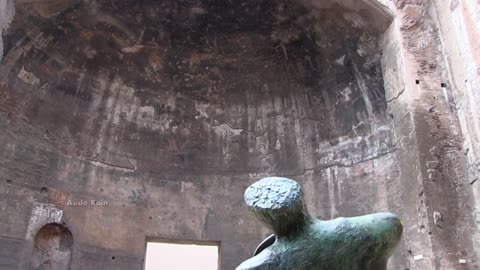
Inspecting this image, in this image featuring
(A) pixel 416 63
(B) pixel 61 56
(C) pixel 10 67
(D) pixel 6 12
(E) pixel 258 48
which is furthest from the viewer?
(E) pixel 258 48

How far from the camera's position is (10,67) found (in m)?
8.01

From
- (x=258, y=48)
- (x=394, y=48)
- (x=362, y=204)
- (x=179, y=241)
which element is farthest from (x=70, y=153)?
(x=394, y=48)

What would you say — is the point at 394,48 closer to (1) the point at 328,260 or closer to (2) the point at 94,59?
(2) the point at 94,59

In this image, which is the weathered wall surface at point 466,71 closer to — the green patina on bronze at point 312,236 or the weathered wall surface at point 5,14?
the green patina on bronze at point 312,236

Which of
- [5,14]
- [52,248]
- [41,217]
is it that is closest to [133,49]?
[5,14]

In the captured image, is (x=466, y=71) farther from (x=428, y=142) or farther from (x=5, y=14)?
(x=5, y=14)

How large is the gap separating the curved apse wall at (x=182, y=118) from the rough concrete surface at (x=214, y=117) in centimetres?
2

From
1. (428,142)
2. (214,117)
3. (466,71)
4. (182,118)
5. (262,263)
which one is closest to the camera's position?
(262,263)

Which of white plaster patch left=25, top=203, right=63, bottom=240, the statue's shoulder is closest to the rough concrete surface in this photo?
white plaster patch left=25, top=203, right=63, bottom=240

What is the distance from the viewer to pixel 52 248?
8.15m

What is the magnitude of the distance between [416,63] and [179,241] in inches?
191

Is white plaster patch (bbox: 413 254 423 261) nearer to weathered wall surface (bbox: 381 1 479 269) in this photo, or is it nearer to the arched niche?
weathered wall surface (bbox: 381 1 479 269)

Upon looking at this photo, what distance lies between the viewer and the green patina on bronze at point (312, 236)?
226 centimetres

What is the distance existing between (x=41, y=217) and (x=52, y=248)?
521 mm
